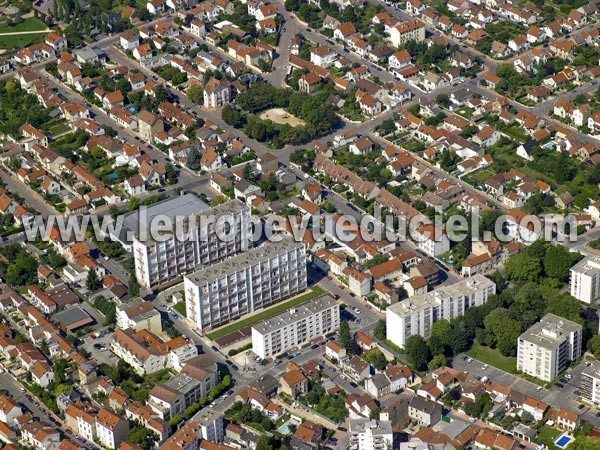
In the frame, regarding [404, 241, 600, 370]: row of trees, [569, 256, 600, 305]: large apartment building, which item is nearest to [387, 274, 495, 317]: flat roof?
[404, 241, 600, 370]: row of trees

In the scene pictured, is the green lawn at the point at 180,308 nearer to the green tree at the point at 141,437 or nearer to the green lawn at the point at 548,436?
the green tree at the point at 141,437

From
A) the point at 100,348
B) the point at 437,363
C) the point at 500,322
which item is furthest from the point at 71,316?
the point at 500,322

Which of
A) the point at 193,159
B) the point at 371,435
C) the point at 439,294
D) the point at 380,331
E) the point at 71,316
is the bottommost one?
the point at 71,316

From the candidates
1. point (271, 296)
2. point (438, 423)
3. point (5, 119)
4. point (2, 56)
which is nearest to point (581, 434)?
point (438, 423)

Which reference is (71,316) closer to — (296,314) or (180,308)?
(180,308)

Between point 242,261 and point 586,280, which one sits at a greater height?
point 242,261

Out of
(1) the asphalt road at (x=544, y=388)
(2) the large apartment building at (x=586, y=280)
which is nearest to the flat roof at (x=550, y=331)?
(1) the asphalt road at (x=544, y=388)

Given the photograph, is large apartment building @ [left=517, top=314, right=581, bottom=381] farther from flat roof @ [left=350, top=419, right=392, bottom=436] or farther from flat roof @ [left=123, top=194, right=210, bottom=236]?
flat roof @ [left=123, top=194, right=210, bottom=236]
